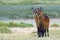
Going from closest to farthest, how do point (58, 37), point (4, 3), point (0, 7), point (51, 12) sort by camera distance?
point (58, 37), point (51, 12), point (0, 7), point (4, 3)

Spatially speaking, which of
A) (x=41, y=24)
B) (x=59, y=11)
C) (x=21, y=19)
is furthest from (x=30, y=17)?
(x=41, y=24)

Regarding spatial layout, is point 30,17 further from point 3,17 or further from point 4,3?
point 4,3

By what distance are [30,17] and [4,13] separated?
3.26 meters

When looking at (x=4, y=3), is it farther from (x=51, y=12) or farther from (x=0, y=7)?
(x=51, y=12)

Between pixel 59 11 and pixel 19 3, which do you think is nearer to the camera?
pixel 59 11

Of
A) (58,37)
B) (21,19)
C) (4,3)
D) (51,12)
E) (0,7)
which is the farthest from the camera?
(4,3)

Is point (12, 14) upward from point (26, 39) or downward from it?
downward

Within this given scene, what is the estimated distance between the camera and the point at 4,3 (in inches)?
2002

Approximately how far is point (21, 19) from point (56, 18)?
4.30m

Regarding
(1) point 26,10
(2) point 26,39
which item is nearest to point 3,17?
(1) point 26,10

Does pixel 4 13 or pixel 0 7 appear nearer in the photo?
pixel 4 13

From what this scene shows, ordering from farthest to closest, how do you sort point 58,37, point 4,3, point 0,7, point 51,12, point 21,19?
point 4,3
point 0,7
point 51,12
point 21,19
point 58,37

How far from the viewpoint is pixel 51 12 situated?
4431 cm

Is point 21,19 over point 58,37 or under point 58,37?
under
